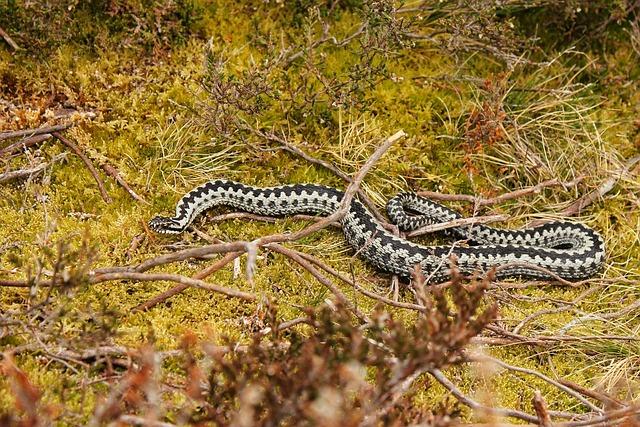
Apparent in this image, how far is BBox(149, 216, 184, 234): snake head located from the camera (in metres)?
5.79

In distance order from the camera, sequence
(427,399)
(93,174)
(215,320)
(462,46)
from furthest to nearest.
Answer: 1. (462,46)
2. (93,174)
3. (215,320)
4. (427,399)

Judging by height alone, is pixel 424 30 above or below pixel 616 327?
above

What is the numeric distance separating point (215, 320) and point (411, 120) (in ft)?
10.6

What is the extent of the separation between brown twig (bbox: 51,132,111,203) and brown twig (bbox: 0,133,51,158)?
0.34 ft

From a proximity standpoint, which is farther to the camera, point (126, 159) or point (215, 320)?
point (126, 159)

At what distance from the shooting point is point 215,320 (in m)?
5.25

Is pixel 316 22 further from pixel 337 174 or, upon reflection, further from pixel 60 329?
pixel 60 329

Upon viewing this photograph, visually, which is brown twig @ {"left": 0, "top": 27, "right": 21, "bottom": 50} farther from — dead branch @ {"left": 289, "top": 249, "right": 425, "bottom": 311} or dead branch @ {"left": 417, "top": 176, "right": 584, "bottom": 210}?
dead branch @ {"left": 417, "top": 176, "right": 584, "bottom": 210}

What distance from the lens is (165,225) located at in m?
5.79

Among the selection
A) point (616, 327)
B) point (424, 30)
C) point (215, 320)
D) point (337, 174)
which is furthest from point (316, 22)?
point (616, 327)

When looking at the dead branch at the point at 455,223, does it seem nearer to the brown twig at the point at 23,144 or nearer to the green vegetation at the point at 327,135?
the green vegetation at the point at 327,135

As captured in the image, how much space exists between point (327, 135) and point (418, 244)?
1551mm

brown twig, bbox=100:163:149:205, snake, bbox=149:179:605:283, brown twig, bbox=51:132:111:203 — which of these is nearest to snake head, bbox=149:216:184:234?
snake, bbox=149:179:605:283

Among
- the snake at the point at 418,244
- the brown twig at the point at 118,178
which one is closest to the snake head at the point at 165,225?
the snake at the point at 418,244
